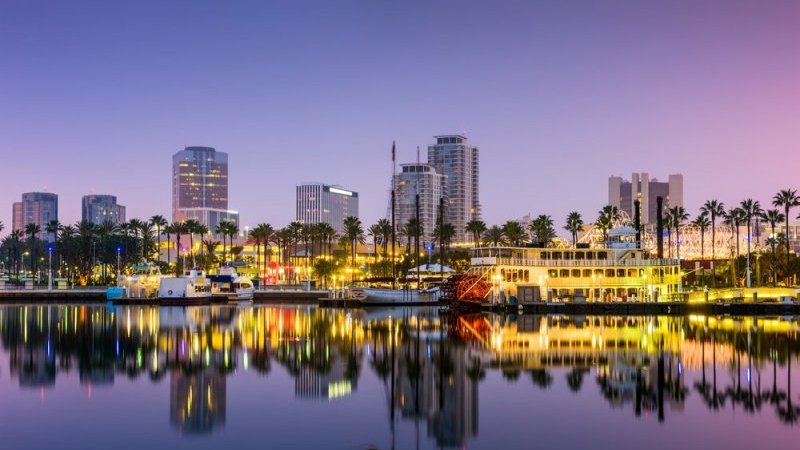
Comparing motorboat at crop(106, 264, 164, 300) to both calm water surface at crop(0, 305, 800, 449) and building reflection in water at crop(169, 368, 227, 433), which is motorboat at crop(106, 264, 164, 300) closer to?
calm water surface at crop(0, 305, 800, 449)

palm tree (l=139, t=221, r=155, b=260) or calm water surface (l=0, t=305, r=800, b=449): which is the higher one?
palm tree (l=139, t=221, r=155, b=260)

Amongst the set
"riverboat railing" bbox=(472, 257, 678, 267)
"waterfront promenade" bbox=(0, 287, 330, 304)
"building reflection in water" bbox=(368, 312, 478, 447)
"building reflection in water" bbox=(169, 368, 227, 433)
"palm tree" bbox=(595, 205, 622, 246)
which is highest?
"palm tree" bbox=(595, 205, 622, 246)

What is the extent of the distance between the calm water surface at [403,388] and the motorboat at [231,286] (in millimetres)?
65789

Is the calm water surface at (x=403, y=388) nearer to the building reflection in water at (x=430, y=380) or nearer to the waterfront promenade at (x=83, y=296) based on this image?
the building reflection in water at (x=430, y=380)

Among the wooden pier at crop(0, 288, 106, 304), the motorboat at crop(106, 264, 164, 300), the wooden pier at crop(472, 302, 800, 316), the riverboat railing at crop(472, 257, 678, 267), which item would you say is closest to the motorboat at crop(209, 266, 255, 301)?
the motorboat at crop(106, 264, 164, 300)

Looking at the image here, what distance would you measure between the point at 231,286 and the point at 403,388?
344 feet

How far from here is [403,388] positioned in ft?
135

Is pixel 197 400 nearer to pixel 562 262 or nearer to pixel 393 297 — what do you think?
pixel 562 262

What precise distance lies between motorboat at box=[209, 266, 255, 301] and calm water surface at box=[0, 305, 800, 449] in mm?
65789

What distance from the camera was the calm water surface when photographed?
30.5 meters

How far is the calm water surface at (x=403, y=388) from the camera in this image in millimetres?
30469

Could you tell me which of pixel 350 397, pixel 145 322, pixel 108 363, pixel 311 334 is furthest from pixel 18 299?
pixel 350 397

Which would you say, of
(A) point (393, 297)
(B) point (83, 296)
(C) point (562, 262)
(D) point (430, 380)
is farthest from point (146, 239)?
(D) point (430, 380)

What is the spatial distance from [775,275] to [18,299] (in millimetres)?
126771
